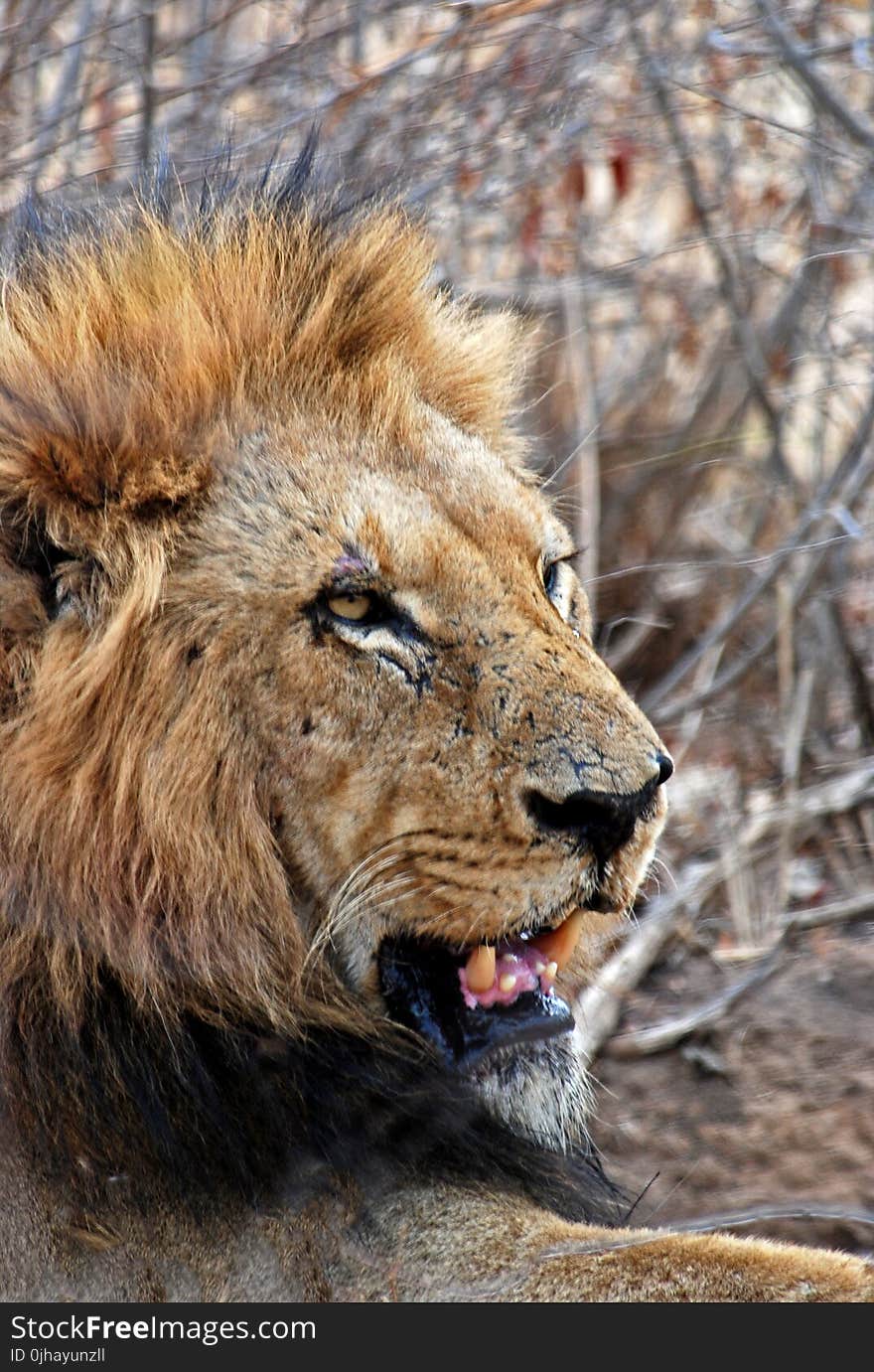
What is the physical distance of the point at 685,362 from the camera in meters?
5.50

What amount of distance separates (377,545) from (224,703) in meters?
0.31

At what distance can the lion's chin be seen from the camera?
7.55 ft

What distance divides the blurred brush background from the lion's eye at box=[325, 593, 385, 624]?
3.42 feet

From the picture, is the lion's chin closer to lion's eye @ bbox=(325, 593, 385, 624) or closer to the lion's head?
the lion's head

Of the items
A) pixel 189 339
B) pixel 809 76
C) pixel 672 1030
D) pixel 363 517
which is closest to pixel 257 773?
pixel 363 517

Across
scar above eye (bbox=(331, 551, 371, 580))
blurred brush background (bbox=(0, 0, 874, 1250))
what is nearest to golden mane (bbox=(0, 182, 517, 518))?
scar above eye (bbox=(331, 551, 371, 580))

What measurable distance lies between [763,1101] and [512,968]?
150cm

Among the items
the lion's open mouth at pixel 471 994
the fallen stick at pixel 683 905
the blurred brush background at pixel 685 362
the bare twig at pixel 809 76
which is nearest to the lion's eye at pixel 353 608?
the lion's open mouth at pixel 471 994

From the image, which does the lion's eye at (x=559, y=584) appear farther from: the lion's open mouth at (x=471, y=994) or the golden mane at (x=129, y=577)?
the lion's open mouth at (x=471, y=994)

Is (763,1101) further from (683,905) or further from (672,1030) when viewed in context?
(683,905)

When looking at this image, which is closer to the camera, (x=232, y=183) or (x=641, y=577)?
(x=232, y=183)

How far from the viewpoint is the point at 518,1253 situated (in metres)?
2.12

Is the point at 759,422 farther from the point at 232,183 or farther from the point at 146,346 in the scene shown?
the point at 146,346

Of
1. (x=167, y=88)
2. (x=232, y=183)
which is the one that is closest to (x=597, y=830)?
(x=232, y=183)
